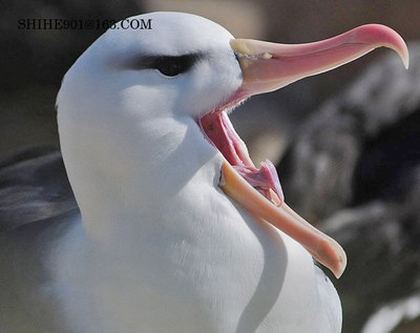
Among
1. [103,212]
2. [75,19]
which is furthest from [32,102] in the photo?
[103,212]

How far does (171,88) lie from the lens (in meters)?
1.17

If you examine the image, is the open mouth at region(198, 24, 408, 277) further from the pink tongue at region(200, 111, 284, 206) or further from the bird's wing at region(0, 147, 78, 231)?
the bird's wing at region(0, 147, 78, 231)

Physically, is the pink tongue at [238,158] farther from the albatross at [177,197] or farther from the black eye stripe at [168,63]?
the black eye stripe at [168,63]

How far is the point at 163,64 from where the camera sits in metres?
1.17

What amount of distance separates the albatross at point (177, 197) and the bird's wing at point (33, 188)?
0.20 metres

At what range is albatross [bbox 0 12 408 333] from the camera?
1.16m

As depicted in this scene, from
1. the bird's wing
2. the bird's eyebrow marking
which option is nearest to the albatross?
the bird's eyebrow marking

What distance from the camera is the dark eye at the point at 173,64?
116cm

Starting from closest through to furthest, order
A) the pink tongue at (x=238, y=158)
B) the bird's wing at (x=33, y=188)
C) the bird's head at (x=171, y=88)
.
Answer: the bird's head at (x=171, y=88) < the pink tongue at (x=238, y=158) < the bird's wing at (x=33, y=188)

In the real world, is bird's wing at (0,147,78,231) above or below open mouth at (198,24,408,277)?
below

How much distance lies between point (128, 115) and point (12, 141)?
0.62 meters

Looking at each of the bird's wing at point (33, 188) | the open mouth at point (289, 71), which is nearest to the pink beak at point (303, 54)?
the open mouth at point (289, 71)

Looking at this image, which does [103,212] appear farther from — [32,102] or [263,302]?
[32,102]

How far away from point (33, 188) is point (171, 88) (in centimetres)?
50
